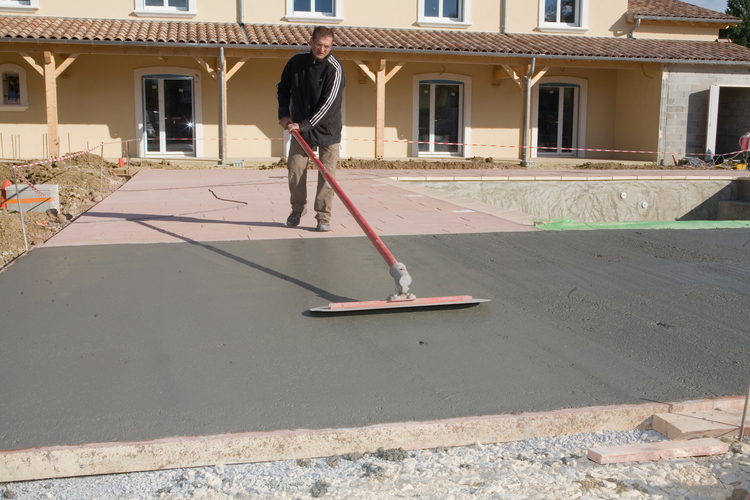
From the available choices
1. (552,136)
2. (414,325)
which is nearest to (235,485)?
(414,325)

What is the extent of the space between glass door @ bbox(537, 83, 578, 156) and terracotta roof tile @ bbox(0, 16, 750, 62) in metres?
1.61

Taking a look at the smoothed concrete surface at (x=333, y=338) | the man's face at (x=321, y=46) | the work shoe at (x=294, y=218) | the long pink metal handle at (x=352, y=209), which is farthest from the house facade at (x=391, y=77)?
the smoothed concrete surface at (x=333, y=338)

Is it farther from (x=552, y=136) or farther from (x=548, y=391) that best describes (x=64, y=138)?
(x=548, y=391)

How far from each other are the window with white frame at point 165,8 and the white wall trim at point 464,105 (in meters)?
5.86

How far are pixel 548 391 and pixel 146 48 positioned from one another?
1451 centimetres

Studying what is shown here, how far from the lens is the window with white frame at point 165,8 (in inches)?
661

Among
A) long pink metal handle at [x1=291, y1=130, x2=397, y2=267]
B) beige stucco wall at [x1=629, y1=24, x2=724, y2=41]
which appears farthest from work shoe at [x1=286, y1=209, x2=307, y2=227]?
beige stucco wall at [x1=629, y1=24, x2=724, y2=41]

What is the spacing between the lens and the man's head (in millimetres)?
5559

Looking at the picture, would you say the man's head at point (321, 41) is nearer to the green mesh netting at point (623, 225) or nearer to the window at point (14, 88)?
the green mesh netting at point (623, 225)

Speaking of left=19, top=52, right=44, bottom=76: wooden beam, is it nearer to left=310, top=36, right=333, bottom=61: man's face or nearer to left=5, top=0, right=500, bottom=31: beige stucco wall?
left=5, top=0, right=500, bottom=31: beige stucco wall

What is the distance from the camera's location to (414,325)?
12.2 ft

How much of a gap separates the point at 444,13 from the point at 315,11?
340 centimetres

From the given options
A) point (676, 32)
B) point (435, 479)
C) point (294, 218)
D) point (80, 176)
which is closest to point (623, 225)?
point (294, 218)

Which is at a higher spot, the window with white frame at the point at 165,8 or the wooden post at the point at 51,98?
the window with white frame at the point at 165,8
